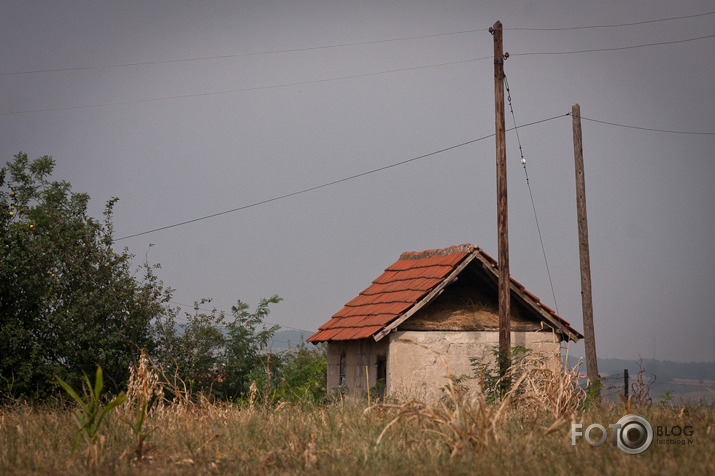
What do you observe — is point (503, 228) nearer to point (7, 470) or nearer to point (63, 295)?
point (7, 470)

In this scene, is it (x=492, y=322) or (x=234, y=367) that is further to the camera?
(x=234, y=367)

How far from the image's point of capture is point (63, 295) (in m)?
24.1

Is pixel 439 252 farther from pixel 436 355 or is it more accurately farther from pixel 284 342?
pixel 284 342

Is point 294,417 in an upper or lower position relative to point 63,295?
lower

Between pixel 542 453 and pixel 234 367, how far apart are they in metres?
18.8

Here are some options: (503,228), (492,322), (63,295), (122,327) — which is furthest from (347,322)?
(63,295)

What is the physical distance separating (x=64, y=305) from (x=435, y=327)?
1329cm

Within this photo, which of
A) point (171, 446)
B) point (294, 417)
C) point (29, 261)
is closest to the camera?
point (171, 446)

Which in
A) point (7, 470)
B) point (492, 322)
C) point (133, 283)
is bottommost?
point (7, 470)

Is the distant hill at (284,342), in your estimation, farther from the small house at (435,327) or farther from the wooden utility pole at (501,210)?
the wooden utility pole at (501,210)

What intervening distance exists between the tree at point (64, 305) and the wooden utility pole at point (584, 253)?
1380 centimetres

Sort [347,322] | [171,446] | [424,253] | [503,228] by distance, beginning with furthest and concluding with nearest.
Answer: [424,253]
[347,322]
[503,228]
[171,446]

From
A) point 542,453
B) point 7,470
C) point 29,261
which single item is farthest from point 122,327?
point 542,453

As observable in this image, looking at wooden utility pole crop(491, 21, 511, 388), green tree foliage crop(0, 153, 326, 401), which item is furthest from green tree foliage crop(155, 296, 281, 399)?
wooden utility pole crop(491, 21, 511, 388)
